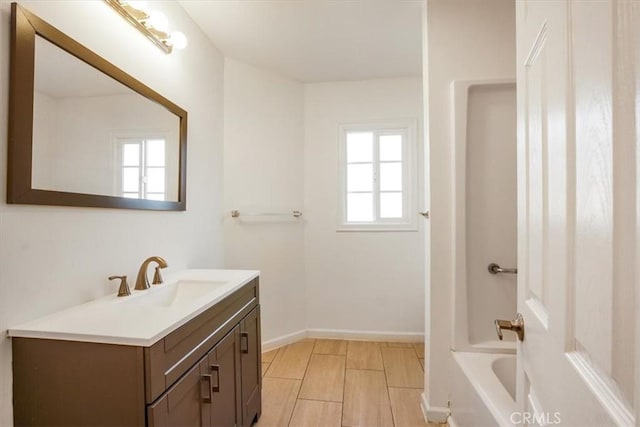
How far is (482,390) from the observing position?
4.30 feet

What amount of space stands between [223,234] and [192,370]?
1.48 meters

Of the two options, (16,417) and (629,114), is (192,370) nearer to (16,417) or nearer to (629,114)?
(16,417)

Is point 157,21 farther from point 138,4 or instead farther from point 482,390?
point 482,390

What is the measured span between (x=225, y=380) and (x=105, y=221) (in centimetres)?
87

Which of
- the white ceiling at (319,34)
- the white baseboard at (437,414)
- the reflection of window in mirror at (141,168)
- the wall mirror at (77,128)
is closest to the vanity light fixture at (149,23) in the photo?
the wall mirror at (77,128)

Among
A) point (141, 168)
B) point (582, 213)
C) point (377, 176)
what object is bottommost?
point (582, 213)

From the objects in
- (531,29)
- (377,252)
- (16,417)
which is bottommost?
(16,417)

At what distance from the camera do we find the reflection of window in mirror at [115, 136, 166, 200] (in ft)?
4.39

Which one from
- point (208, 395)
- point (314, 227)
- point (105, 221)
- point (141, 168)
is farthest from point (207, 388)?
point (314, 227)

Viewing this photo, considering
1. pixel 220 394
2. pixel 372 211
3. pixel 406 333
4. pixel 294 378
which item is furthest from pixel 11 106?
pixel 406 333

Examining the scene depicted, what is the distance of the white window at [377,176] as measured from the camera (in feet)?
9.21

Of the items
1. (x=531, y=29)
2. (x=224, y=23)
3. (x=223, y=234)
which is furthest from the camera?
(x=223, y=234)

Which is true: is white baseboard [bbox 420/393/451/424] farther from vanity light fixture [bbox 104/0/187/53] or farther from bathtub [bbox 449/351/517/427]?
vanity light fixture [bbox 104/0/187/53]

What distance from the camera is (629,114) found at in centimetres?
34
